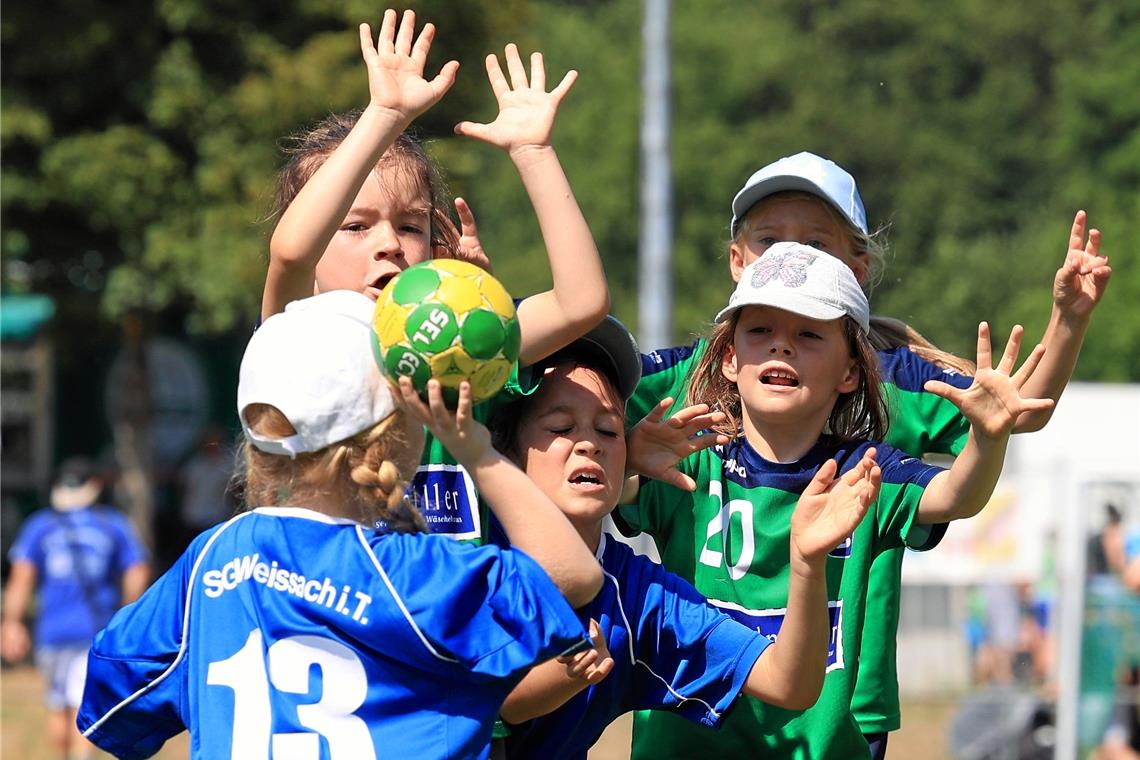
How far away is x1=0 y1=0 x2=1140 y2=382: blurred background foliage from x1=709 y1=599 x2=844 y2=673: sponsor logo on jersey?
5.14 ft

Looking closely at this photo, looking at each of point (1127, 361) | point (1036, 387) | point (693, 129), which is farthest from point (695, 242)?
point (1036, 387)

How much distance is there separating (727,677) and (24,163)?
16527mm

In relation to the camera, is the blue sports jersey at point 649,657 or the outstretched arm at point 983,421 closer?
the blue sports jersey at point 649,657

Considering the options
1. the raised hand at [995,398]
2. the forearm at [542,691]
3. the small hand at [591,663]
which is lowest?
the forearm at [542,691]

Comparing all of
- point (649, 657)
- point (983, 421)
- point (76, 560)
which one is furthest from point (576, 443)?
point (76, 560)

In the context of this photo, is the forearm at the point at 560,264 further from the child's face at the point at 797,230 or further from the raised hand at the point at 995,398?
the child's face at the point at 797,230

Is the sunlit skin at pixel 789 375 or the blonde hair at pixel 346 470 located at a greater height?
the sunlit skin at pixel 789 375

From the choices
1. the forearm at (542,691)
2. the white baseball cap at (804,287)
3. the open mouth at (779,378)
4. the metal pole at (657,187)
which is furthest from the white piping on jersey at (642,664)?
the metal pole at (657,187)

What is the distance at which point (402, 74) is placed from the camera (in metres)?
3.62

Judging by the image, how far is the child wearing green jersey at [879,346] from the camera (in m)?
4.31

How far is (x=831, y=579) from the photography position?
4.04 metres

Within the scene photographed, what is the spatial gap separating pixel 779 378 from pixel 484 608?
1310 millimetres

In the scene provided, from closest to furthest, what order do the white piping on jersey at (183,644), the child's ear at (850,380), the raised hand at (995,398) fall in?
the white piping on jersey at (183,644), the raised hand at (995,398), the child's ear at (850,380)

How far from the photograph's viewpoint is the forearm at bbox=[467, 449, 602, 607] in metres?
3.13
